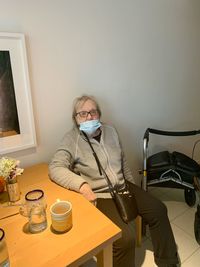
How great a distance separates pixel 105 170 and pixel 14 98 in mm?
753

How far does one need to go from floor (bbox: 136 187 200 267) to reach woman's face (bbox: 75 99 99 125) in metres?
1.08

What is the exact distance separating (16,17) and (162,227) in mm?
1591

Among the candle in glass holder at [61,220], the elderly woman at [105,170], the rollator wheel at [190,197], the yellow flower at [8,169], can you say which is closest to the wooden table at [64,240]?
the candle in glass holder at [61,220]

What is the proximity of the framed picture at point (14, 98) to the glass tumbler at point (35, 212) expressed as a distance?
0.53 m

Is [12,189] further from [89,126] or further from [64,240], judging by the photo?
[89,126]

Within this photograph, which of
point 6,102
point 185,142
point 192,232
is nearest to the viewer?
point 6,102

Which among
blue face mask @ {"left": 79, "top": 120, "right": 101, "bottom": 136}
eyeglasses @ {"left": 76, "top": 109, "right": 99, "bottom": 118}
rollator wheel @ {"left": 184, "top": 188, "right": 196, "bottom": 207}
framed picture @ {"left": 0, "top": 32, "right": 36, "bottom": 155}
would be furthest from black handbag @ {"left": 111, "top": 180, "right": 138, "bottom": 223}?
rollator wheel @ {"left": 184, "top": 188, "right": 196, "bottom": 207}

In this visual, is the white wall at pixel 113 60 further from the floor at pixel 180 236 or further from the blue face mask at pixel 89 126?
the floor at pixel 180 236

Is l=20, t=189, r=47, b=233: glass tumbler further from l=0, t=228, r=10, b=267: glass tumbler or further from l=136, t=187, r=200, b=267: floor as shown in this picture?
l=136, t=187, r=200, b=267: floor

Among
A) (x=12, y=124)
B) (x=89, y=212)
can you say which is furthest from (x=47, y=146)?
(x=89, y=212)

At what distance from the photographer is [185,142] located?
270 cm

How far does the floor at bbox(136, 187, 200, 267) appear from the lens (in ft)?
5.35

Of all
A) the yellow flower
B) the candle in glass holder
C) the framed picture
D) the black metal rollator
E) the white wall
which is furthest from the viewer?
the black metal rollator

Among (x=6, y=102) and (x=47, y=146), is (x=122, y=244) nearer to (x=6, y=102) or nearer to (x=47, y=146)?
(x=47, y=146)
